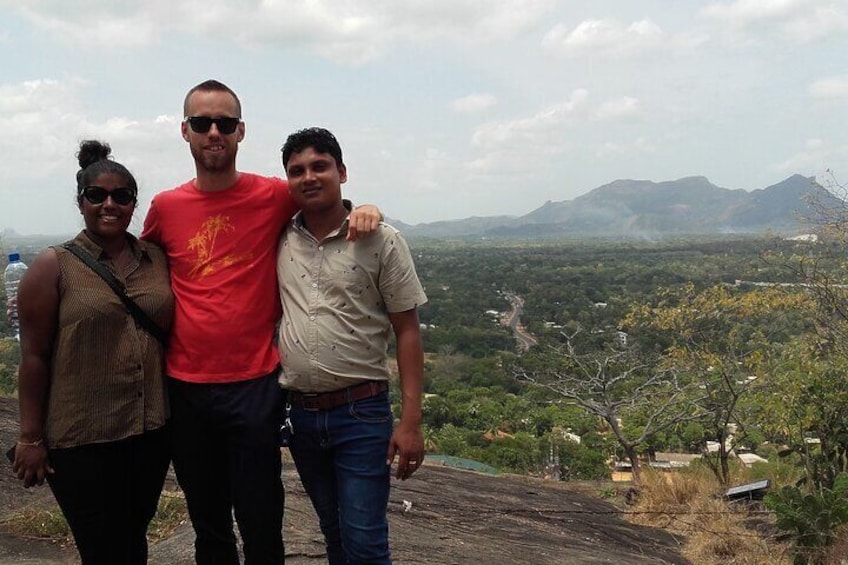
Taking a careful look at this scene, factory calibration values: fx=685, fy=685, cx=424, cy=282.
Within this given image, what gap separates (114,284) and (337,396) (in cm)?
78

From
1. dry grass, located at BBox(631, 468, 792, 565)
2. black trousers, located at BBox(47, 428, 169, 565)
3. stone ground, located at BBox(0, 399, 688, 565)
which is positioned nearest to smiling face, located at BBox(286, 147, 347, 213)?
black trousers, located at BBox(47, 428, 169, 565)

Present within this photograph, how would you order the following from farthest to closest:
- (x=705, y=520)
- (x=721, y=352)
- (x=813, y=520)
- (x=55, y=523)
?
1. (x=721, y=352)
2. (x=705, y=520)
3. (x=813, y=520)
4. (x=55, y=523)

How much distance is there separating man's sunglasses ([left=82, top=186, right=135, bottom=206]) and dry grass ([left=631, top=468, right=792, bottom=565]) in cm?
513

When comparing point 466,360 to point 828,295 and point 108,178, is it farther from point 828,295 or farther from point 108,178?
point 108,178

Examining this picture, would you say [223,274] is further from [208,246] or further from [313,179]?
[313,179]

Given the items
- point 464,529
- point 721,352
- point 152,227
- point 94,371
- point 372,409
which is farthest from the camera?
point 721,352

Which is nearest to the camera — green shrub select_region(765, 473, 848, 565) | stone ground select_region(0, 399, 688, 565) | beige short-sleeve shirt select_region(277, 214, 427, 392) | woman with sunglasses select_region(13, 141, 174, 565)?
woman with sunglasses select_region(13, 141, 174, 565)

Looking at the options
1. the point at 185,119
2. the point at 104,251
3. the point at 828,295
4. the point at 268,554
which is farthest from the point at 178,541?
the point at 828,295

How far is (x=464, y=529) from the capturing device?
474 cm

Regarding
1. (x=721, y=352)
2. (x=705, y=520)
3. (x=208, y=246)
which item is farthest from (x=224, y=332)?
(x=721, y=352)

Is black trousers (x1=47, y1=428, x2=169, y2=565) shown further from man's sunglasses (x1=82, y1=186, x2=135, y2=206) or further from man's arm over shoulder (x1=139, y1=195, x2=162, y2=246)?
man's sunglasses (x1=82, y1=186, x2=135, y2=206)

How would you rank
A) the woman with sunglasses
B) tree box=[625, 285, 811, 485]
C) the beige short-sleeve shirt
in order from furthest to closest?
1. tree box=[625, 285, 811, 485]
2. the beige short-sleeve shirt
3. the woman with sunglasses

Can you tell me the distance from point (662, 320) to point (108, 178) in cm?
968

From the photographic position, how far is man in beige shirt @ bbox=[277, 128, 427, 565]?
2.17 meters
